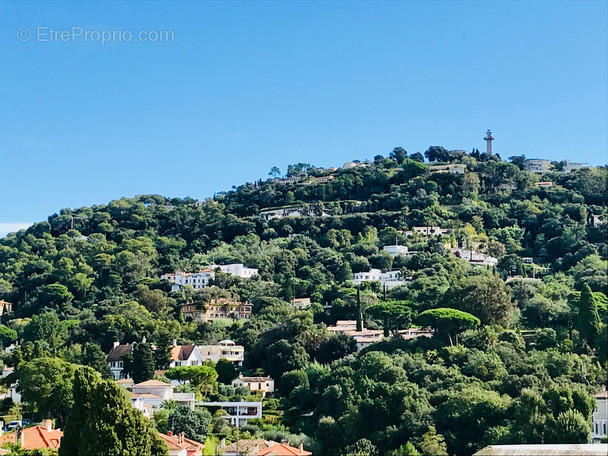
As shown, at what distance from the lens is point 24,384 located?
4319 centimetres

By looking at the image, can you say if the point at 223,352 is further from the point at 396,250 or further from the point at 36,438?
the point at 396,250

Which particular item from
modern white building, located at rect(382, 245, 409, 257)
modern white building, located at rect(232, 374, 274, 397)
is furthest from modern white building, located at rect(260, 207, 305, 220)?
modern white building, located at rect(232, 374, 274, 397)

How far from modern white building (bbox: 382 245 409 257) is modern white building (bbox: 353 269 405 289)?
4.04 m

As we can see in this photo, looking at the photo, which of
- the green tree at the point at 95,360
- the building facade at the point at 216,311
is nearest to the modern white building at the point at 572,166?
the building facade at the point at 216,311

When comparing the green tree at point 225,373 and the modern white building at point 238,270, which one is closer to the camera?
the green tree at point 225,373

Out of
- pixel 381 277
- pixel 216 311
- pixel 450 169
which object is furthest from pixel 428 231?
pixel 216 311

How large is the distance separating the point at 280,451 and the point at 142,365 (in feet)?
51.5

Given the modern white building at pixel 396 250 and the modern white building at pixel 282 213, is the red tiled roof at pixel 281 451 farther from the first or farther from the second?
the modern white building at pixel 282 213

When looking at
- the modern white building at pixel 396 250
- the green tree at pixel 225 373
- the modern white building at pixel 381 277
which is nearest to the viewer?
the green tree at pixel 225 373

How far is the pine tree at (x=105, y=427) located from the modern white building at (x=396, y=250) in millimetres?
48274

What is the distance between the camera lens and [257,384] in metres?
49.2

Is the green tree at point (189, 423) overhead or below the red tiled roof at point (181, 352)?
below

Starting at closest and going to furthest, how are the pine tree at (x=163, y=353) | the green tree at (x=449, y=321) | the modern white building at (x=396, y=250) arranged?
the green tree at (x=449, y=321) → the pine tree at (x=163, y=353) → the modern white building at (x=396, y=250)

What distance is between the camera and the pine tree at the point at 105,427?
1067 inches
